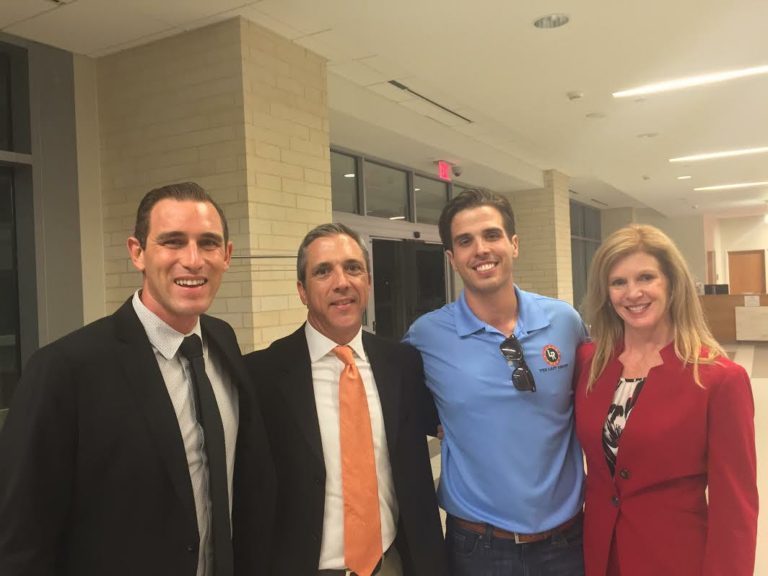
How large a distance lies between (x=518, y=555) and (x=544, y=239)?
26.3ft

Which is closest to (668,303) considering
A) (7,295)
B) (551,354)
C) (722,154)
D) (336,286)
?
(551,354)

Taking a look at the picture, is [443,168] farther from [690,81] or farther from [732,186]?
[732,186]

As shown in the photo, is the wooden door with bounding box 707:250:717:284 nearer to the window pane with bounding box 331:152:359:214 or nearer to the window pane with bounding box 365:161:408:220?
the window pane with bounding box 365:161:408:220

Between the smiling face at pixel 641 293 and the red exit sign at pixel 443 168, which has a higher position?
the red exit sign at pixel 443 168

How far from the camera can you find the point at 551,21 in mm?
3889

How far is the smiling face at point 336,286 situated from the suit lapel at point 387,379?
0.31ft

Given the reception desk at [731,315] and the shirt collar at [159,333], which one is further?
the reception desk at [731,315]

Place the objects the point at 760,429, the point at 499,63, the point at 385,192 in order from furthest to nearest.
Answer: the point at 385,192 < the point at 760,429 < the point at 499,63

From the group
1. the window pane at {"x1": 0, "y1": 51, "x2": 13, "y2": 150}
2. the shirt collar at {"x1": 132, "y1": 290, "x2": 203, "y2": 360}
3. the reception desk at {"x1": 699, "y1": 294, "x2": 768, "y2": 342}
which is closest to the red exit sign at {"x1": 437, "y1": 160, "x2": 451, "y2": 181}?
the window pane at {"x1": 0, "y1": 51, "x2": 13, "y2": 150}

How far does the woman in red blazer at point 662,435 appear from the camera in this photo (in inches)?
58.3

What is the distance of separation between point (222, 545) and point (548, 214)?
8574 mm

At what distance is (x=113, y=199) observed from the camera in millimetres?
4043

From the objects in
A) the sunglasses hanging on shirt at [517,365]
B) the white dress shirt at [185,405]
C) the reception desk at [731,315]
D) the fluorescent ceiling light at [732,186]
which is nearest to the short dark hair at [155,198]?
the white dress shirt at [185,405]

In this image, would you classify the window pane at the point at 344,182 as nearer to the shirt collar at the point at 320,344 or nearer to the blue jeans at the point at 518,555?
the shirt collar at the point at 320,344
